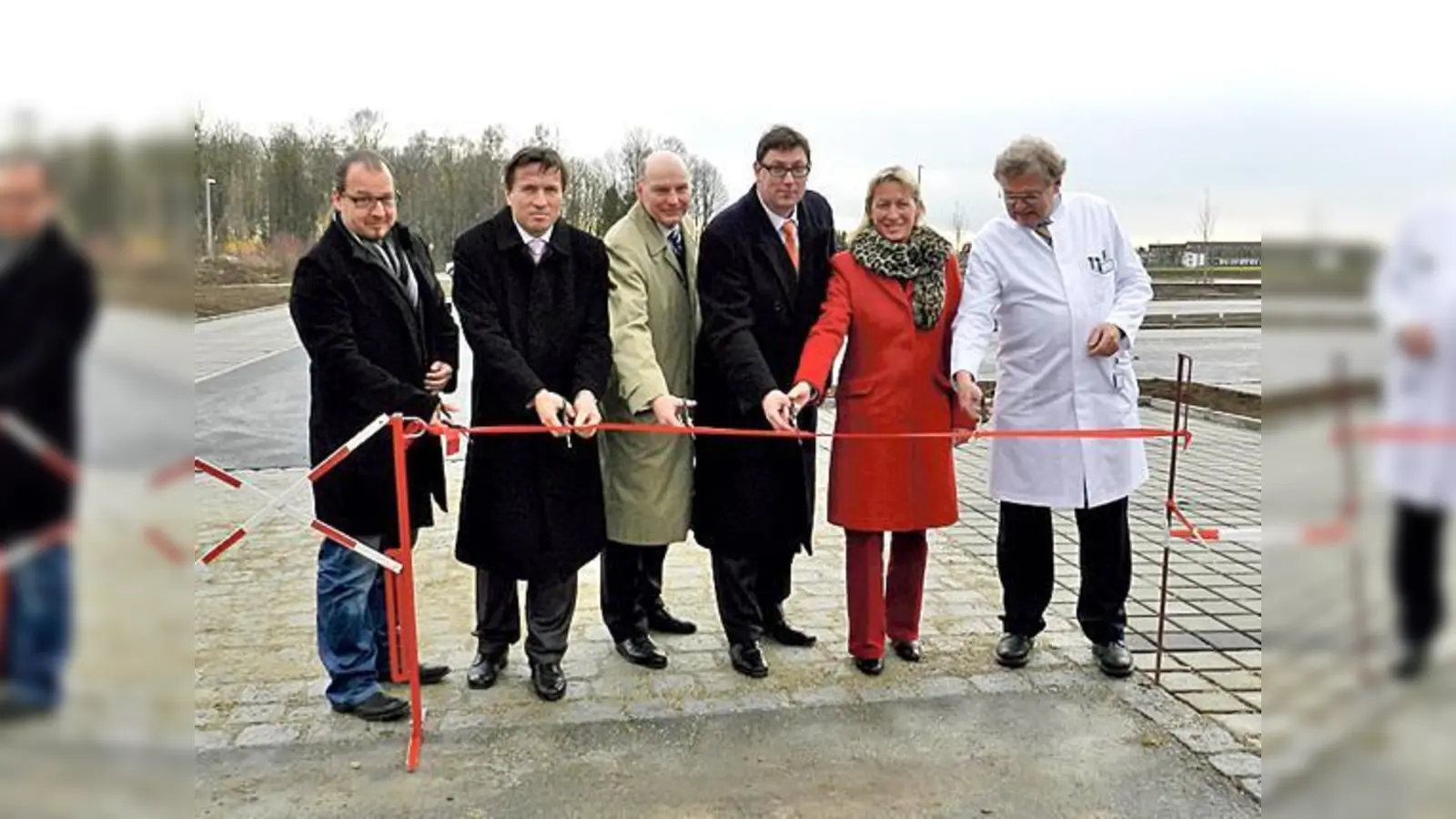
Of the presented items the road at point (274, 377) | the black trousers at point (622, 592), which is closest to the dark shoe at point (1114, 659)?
the road at point (274, 377)

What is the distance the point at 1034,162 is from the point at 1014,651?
1997 mm

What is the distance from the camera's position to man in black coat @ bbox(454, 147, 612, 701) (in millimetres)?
3996

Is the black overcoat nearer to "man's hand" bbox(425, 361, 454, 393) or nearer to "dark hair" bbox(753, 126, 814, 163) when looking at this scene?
"man's hand" bbox(425, 361, 454, 393)

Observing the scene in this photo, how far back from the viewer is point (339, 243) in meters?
3.78

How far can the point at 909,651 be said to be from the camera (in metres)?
4.56

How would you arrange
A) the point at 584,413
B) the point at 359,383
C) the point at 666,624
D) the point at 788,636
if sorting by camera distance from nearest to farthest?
the point at 359,383, the point at 584,413, the point at 788,636, the point at 666,624

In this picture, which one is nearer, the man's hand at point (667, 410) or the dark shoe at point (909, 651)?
the man's hand at point (667, 410)

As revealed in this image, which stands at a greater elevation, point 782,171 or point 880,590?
point 782,171

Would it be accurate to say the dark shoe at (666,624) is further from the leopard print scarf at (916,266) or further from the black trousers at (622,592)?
the leopard print scarf at (916,266)

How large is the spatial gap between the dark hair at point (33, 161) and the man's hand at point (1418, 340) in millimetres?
1039

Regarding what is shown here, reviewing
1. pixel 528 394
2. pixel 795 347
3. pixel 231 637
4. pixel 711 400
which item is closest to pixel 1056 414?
pixel 795 347

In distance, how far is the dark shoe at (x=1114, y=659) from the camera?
432 centimetres

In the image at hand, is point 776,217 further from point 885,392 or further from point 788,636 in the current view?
point 788,636

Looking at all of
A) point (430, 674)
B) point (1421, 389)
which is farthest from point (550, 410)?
point (1421, 389)
